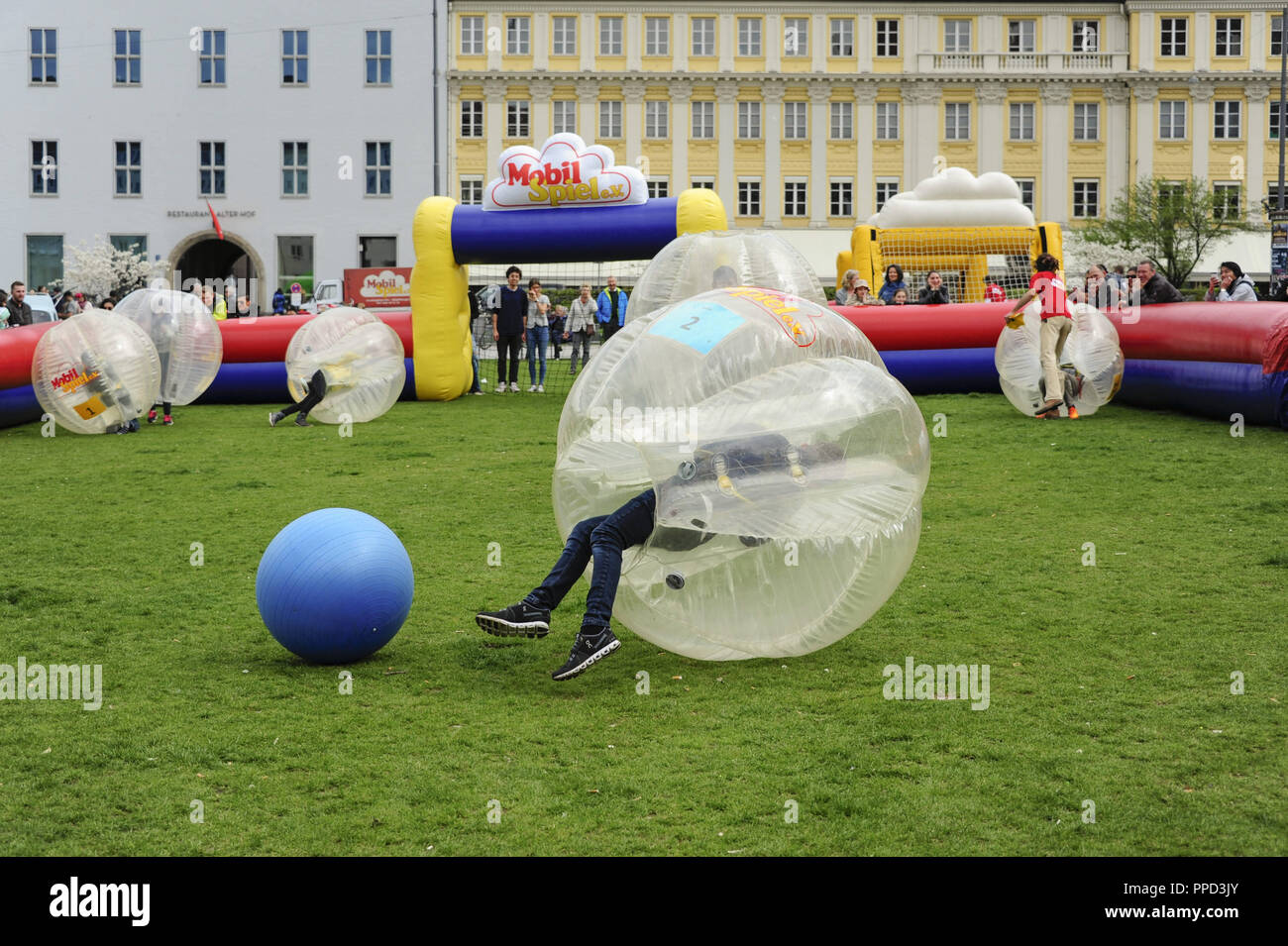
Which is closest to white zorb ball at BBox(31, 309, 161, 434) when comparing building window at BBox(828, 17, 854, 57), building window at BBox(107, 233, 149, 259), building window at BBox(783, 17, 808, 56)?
building window at BBox(107, 233, 149, 259)

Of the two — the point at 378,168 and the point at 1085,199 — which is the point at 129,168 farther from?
the point at 1085,199

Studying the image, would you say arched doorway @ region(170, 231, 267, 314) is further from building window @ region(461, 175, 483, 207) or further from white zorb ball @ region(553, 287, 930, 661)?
white zorb ball @ region(553, 287, 930, 661)

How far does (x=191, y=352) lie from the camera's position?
55.2ft

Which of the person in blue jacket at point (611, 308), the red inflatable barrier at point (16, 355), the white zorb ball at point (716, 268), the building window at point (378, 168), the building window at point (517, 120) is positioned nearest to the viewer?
the white zorb ball at point (716, 268)

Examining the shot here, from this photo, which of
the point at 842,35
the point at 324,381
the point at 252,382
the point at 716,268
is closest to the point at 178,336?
the point at 324,381

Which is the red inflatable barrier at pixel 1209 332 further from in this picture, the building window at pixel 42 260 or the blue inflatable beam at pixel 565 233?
the building window at pixel 42 260

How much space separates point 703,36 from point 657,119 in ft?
12.8

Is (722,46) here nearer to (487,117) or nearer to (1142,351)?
(487,117)

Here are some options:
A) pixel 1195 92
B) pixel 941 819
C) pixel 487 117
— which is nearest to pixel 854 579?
pixel 941 819

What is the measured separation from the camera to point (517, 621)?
6.06 meters

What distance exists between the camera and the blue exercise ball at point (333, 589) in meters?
6.14

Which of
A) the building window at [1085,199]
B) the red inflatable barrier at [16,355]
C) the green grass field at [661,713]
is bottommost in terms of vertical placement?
the green grass field at [661,713]

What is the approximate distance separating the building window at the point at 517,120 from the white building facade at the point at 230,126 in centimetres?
471

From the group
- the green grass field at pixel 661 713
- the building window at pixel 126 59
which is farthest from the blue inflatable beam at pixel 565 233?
the building window at pixel 126 59
